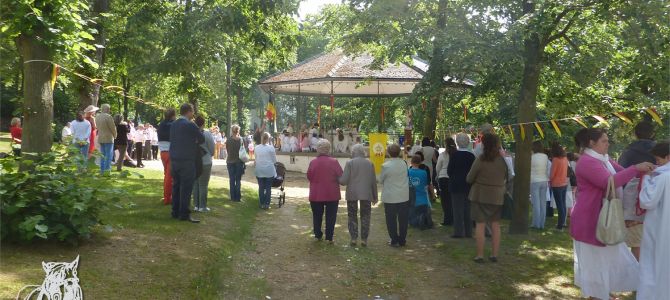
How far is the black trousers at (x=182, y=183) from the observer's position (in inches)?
355

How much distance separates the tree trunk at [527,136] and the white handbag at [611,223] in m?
4.99

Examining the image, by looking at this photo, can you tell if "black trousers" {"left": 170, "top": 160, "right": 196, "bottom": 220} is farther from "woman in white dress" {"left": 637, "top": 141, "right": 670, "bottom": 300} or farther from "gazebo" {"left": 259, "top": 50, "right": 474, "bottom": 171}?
"gazebo" {"left": 259, "top": 50, "right": 474, "bottom": 171}

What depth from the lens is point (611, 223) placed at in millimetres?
5352

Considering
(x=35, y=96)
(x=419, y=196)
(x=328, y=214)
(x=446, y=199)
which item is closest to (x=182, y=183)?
(x=328, y=214)

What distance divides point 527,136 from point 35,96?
26.5 feet

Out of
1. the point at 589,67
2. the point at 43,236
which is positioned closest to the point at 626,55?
the point at 589,67

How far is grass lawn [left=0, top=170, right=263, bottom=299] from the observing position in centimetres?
545

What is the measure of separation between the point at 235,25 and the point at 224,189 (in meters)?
4.68

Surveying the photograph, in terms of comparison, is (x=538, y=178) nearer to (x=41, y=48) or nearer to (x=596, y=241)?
(x=596, y=241)

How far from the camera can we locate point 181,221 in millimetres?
9312

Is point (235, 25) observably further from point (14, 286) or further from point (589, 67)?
point (14, 286)

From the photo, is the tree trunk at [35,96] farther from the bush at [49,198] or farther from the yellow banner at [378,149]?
the yellow banner at [378,149]

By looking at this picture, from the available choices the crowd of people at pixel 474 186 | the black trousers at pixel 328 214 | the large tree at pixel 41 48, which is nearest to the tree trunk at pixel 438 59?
the crowd of people at pixel 474 186

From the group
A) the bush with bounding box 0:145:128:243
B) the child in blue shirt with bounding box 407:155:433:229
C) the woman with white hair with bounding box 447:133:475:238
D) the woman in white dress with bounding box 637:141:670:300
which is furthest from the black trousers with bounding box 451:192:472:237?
the bush with bounding box 0:145:128:243
